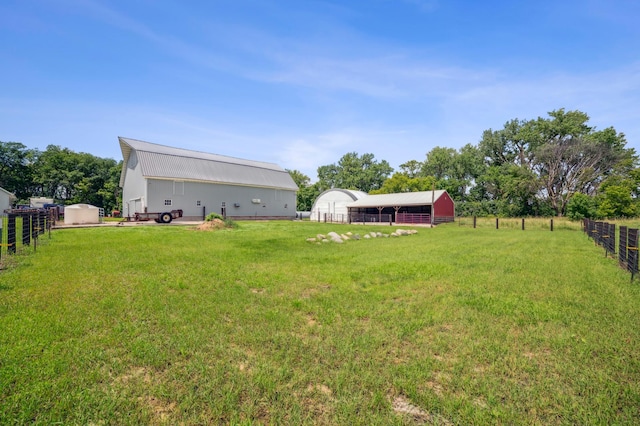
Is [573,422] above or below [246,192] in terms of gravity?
below

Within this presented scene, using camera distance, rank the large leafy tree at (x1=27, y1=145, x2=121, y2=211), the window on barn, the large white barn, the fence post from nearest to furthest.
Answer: the fence post < the large white barn < the window on barn < the large leafy tree at (x1=27, y1=145, x2=121, y2=211)

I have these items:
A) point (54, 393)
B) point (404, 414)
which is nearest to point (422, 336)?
point (404, 414)

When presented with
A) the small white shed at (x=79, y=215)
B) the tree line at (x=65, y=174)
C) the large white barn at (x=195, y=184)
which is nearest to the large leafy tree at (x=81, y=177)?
the tree line at (x=65, y=174)

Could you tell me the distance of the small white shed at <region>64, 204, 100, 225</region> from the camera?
20.8 m

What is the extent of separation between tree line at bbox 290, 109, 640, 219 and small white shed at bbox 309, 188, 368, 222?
10.6 metres

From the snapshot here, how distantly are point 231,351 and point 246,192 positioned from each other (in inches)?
1278

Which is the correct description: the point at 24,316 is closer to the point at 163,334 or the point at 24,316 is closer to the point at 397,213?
the point at 163,334

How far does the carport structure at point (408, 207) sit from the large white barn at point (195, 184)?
1020 centimetres

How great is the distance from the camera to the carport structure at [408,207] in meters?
32.2

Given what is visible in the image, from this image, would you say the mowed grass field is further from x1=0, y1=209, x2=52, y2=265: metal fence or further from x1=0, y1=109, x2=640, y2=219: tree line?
x1=0, y1=109, x2=640, y2=219: tree line

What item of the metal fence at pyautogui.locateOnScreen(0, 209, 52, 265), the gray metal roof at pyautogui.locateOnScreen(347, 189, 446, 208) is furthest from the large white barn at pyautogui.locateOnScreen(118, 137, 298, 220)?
the metal fence at pyautogui.locateOnScreen(0, 209, 52, 265)

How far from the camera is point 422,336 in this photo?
3672 millimetres

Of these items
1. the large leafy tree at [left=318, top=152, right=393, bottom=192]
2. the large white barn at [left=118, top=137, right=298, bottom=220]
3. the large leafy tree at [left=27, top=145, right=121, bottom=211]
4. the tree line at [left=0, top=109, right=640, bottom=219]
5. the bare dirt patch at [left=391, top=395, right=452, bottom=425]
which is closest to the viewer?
the bare dirt patch at [left=391, top=395, right=452, bottom=425]

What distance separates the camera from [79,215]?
828 inches
